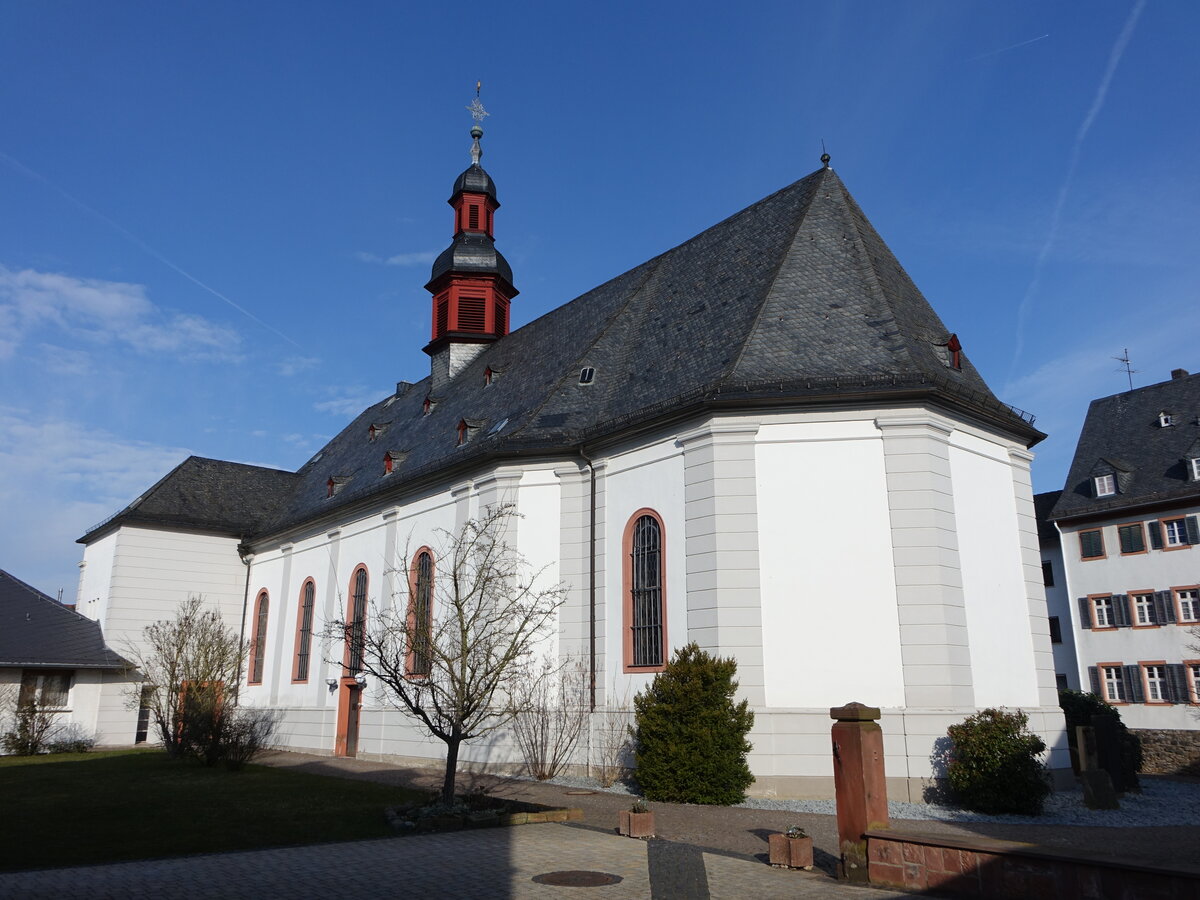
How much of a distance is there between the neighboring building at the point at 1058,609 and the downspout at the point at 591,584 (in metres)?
20.7

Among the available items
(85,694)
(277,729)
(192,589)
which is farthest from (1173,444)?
(85,694)

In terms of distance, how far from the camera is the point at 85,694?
29547 mm

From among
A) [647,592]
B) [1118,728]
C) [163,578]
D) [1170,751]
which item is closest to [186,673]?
[163,578]

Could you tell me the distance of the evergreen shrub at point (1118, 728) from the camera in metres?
17.8

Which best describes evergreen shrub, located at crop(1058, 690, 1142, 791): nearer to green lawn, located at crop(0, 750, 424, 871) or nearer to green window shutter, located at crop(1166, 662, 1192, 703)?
green window shutter, located at crop(1166, 662, 1192, 703)

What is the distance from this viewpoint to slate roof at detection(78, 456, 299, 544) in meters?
32.5

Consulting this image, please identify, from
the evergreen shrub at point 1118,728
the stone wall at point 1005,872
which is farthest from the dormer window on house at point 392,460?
the stone wall at point 1005,872

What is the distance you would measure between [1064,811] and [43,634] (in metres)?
29.1

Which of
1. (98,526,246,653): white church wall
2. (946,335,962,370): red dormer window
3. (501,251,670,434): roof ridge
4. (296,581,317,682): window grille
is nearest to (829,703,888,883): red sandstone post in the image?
(946,335,962,370): red dormer window

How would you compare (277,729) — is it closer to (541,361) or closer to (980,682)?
(541,361)

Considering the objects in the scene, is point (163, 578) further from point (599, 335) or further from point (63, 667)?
point (599, 335)

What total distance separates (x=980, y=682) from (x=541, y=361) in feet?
45.2

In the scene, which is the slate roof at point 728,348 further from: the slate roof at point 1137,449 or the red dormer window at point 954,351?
the slate roof at point 1137,449

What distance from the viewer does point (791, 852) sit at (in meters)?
9.69
